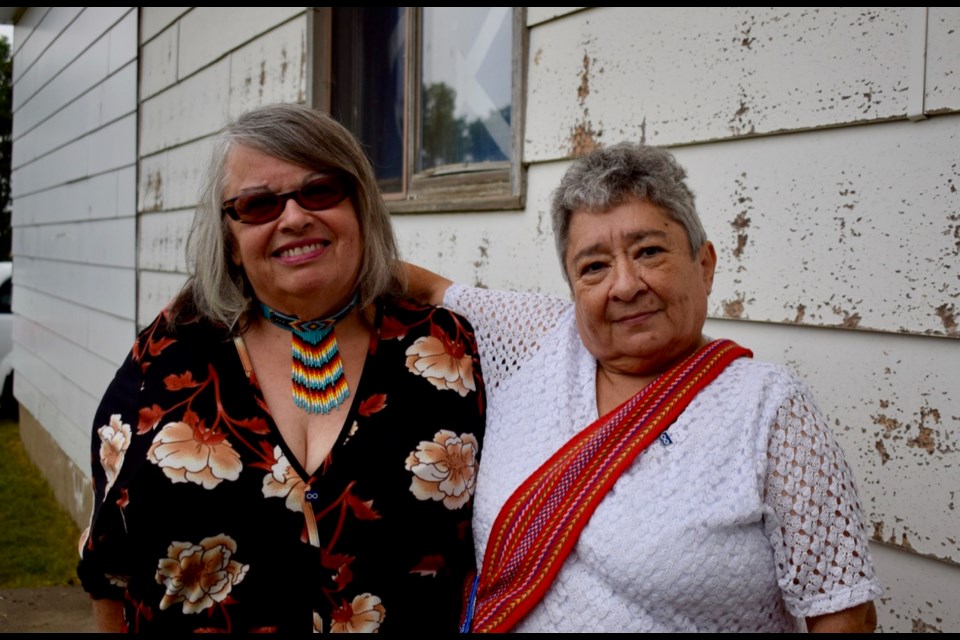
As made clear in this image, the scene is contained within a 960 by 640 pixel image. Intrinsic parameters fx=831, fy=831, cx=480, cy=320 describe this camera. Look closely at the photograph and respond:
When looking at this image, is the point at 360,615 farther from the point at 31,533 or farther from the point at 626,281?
the point at 31,533

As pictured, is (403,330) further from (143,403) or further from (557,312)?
(143,403)

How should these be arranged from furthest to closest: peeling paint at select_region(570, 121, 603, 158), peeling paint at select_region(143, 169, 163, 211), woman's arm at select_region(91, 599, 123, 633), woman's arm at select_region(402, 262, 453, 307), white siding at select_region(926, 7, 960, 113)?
peeling paint at select_region(143, 169, 163, 211) < peeling paint at select_region(570, 121, 603, 158) < woman's arm at select_region(402, 262, 453, 307) < woman's arm at select_region(91, 599, 123, 633) < white siding at select_region(926, 7, 960, 113)

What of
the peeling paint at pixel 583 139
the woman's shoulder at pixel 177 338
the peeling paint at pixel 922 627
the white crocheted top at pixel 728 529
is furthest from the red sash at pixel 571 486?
the peeling paint at pixel 583 139

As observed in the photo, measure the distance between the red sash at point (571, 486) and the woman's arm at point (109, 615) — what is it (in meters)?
0.84

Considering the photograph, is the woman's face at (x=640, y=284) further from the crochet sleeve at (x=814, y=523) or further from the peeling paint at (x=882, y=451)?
the peeling paint at (x=882, y=451)

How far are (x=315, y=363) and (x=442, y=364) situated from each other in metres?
0.28

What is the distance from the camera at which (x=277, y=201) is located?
68.1 inches

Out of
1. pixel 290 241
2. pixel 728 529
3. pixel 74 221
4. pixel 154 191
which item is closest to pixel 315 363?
pixel 290 241

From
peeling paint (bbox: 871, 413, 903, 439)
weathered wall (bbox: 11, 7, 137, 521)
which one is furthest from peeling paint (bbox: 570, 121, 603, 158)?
weathered wall (bbox: 11, 7, 137, 521)

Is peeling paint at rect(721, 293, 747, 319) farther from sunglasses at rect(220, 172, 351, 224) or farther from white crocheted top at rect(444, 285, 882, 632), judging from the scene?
sunglasses at rect(220, 172, 351, 224)

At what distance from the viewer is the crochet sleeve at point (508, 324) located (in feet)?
6.15

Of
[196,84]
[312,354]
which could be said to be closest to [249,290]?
[312,354]

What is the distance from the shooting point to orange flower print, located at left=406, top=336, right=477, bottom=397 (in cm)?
186

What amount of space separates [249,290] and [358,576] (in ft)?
2.25
